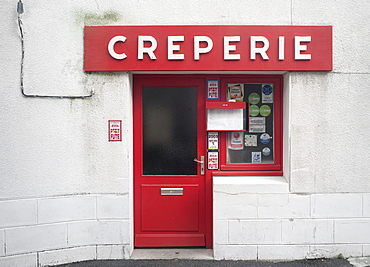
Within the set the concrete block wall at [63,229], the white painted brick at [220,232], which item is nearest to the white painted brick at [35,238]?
the concrete block wall at [63,229]

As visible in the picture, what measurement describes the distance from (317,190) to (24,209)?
12.2 ft

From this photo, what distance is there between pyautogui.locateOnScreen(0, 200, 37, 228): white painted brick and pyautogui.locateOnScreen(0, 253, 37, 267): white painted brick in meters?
0.41

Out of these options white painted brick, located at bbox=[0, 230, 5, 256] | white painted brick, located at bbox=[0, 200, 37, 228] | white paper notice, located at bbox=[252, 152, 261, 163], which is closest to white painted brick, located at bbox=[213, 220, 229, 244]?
white paper notice, located at bbox=[252, 152, 261, 163]

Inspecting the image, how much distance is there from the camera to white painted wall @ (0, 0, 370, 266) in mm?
3707

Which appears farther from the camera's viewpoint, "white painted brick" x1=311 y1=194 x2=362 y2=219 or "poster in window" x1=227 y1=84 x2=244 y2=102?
"poster in window" x1=227 y1=84 x2=244 y2=102

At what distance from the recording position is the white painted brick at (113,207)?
384 centimetres

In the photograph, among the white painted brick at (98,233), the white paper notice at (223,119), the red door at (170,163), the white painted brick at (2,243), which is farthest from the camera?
the red door at (170,163)

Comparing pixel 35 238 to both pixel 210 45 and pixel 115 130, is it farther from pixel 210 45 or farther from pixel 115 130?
pixel 210 45

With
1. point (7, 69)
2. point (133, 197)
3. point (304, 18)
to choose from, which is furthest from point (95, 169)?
point (304, 18)

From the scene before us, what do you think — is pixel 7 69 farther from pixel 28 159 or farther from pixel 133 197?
pixel 133 197

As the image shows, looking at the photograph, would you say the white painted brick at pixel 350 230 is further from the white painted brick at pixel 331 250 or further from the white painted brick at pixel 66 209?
the white painted brick at pixel 66 209

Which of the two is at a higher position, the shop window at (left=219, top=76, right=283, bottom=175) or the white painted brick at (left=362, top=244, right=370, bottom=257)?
the shop window at (left=219, top=76, right=283, bottom=175)

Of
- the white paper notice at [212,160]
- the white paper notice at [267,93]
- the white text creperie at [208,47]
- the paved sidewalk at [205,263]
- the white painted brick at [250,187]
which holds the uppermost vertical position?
the white text creperie at [208,47]

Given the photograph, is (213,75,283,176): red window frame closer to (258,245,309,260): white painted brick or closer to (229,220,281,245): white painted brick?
(229,220,281,245): white painted brick
